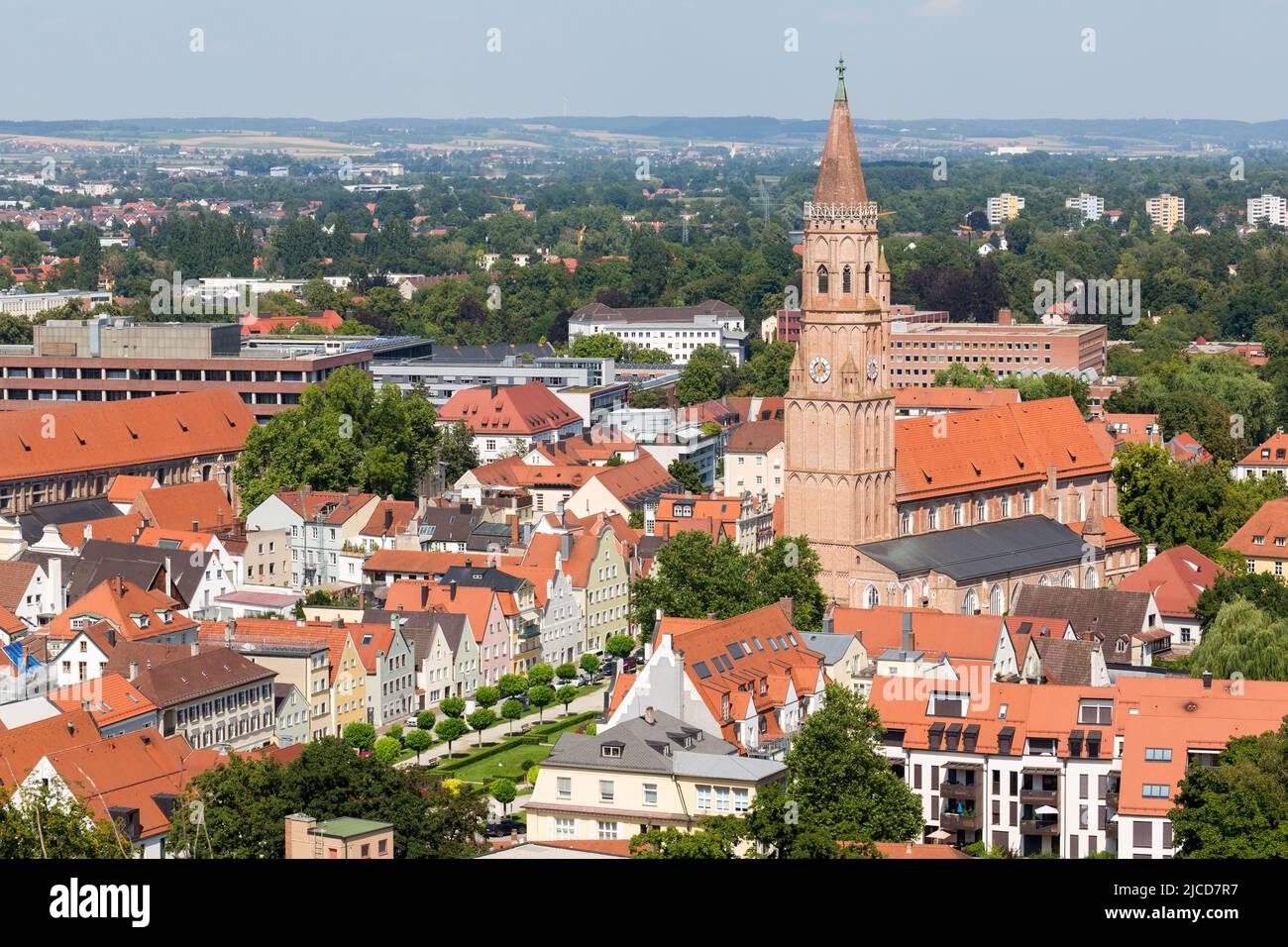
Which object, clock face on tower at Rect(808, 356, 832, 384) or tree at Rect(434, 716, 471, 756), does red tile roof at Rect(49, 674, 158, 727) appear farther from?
clock face on tower at Rect(808, 356, 832, 384)

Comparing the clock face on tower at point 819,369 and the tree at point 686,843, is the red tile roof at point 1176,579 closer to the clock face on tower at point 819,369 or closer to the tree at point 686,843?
the clock face on tower at point 819,369

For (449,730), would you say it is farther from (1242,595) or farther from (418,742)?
(1242,595)

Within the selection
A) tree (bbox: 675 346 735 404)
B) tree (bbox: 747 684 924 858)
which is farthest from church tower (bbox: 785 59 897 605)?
tree (bbox: 675 346 735 404)

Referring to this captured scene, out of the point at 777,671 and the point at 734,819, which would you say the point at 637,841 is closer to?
the point at 734,819

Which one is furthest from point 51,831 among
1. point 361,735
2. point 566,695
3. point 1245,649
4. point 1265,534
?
point 1265,534

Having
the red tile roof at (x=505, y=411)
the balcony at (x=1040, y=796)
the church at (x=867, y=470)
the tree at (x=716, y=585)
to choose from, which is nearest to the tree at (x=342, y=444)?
the red tile roof at (x=505, y=411)
